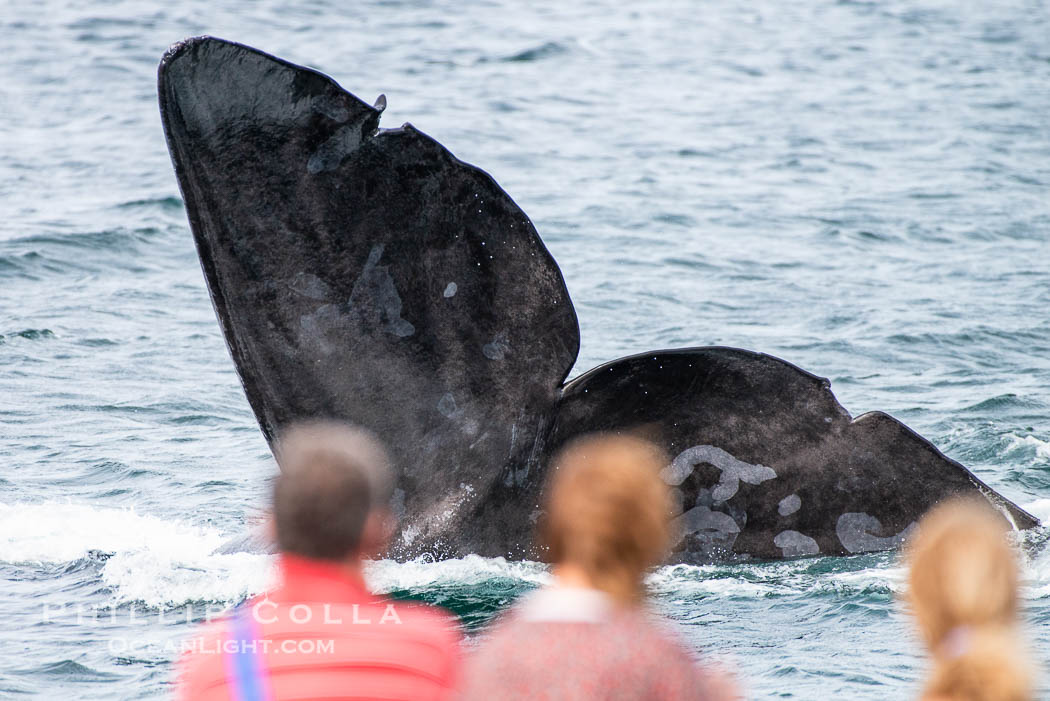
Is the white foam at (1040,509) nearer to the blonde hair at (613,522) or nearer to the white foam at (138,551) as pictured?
the white foam at (138,551)

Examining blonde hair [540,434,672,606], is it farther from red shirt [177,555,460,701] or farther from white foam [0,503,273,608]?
white foam [0,503,273,608]

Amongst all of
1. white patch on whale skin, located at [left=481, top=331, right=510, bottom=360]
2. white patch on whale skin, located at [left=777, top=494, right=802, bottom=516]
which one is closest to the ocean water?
white patch on whale skin, located at [left=777, top=494, right=802, bottom=516]

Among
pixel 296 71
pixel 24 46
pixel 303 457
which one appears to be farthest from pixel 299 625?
pixel 24 46

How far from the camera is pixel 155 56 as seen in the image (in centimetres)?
3088

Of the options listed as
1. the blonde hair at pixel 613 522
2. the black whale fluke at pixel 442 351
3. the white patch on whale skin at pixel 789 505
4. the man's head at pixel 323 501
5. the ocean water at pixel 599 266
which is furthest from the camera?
the ocean water at pixel 599 266

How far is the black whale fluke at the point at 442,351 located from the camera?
482cm

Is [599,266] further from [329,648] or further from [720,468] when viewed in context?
[329,648]

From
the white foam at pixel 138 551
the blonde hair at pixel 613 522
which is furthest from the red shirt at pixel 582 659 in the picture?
the white foam at pixel 138 551

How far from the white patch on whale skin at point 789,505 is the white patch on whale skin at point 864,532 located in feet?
0.49

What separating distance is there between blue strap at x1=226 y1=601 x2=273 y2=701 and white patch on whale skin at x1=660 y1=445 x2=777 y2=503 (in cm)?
248

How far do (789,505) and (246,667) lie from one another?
277cm

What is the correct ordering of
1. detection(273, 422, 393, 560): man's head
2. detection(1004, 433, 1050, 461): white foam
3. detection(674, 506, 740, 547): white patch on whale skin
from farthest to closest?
detection(1004, 433, 1050, 461): white foam < detection(674, 506, 740, 547): white patch on whale skin < detection(273, 422, 393, 560): man's head

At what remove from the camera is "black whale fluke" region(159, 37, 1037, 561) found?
482 cm

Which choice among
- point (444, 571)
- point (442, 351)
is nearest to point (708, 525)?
point (444, 571)
